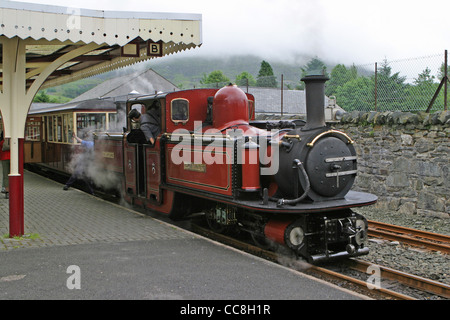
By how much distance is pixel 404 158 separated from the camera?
10008 millimetres

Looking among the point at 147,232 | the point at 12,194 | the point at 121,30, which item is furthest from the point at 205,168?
the point at 12,194

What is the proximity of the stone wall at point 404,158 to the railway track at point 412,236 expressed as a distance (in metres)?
1.64

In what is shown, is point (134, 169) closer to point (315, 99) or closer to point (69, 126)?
point (315, 99)

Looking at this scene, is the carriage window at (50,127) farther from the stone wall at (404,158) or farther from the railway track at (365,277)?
the railway track at (365,277)

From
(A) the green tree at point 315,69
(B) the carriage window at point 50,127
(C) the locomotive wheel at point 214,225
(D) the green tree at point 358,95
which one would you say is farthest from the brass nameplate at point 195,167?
(B) the carriage window at point 50,127

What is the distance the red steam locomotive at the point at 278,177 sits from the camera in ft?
19.2

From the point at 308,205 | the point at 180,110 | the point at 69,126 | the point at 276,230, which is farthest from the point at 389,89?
the point at 69,126

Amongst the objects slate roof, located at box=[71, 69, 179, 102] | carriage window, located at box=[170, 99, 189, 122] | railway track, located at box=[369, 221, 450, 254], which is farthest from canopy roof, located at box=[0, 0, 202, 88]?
slate roof, located at box=[71, 69, 179, 102]

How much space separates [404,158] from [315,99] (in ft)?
16.3

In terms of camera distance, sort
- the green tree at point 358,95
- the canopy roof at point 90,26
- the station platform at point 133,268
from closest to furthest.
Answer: the station platform at point 133,268
the canopy roof at point 90,26
the green tree at point 358,95

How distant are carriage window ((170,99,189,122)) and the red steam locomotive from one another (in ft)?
0.67

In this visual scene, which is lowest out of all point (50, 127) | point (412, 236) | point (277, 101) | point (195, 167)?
point (412, 236)

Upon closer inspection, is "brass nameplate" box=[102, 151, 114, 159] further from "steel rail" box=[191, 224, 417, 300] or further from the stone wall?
the stone wall
